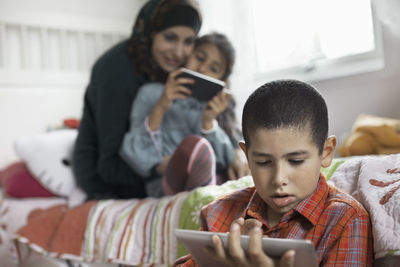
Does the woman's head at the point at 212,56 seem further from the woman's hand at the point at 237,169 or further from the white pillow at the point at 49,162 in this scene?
the white pillow at the point at 49,162

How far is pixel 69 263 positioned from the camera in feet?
4.20

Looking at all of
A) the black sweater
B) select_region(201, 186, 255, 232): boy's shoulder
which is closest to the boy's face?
select_region(201, 186, 255, 232): boy's shoulder

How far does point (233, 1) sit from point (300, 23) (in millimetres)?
469

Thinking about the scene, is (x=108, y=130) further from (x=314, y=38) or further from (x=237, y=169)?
(x=314, y=38)

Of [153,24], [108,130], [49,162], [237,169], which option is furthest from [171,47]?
[49,162]

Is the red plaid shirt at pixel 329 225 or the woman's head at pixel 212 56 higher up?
the woman's head at pixel 212 56

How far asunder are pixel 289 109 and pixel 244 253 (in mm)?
227

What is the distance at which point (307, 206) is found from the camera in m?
0.67

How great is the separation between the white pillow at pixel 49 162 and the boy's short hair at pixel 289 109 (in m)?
1.15

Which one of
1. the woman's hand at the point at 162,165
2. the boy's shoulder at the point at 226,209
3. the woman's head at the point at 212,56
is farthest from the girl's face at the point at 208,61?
the boy's shoulder at the point at 226,209

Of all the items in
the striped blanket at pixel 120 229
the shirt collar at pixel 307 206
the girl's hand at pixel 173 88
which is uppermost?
the girl's hand at pixel 173 88

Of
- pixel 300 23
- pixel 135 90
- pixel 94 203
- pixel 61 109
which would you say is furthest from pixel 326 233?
pixel 61 109

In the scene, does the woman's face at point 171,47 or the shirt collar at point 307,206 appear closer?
the shirt collar at point 307,206

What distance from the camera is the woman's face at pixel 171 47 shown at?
1568 millimetres
